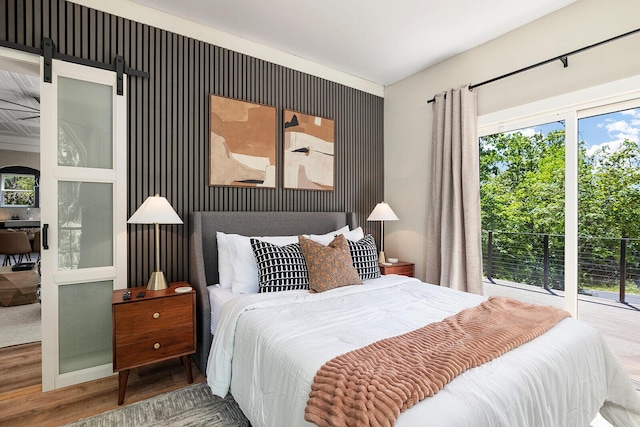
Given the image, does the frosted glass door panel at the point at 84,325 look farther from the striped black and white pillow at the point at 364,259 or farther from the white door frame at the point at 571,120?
the white door frame at the point at 571,120

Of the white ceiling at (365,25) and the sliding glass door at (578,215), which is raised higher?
the white ceiling at (365,25)

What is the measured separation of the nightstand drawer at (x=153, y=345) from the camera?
204cm

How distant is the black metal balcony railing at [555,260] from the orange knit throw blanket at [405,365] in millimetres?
1167

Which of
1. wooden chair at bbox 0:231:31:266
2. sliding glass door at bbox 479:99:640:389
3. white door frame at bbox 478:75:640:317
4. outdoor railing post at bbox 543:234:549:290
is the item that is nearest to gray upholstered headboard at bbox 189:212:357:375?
sliding glass door at bbox 479:99:640:389

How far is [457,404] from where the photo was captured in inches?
39.9

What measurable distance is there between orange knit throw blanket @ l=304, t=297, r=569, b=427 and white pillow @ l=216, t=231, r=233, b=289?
148 centimetres

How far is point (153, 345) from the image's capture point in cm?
214

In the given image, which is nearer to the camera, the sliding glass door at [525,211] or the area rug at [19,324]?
the sliding glass door at [525,211]

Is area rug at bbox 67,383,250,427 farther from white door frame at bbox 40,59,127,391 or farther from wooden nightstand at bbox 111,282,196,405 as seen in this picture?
white door frame at bbox 40,59,127,391

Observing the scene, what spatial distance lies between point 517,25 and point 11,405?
4.76 meters

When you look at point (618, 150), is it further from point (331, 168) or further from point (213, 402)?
point (213, 402)

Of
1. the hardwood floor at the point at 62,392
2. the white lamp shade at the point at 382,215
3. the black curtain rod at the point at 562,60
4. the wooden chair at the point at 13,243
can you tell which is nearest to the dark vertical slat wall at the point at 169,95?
the hardwood floor at the point at 62,392

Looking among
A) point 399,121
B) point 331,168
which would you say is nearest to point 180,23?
point 331,168

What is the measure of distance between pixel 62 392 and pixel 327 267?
6.69 ft
